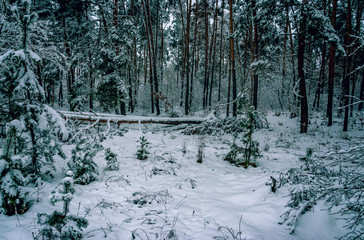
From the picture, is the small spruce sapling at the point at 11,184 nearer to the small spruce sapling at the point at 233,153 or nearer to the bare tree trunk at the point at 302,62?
the small spruce sapling at the point at 233,153

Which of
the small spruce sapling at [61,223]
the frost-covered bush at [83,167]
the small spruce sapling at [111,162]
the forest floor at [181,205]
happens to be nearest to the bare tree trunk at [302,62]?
the forest floor at [181,205]

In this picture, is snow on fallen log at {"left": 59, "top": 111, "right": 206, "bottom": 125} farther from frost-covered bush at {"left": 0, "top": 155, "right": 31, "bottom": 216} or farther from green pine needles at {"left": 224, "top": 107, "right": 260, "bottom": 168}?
green pine needles at {"left": 224, "top": 107, "right": 260, "bottom": 168}

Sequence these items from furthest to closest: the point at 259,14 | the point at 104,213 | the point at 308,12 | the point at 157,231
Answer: the point at 259,14
the point at 308,12
the point at 104,213
the point at 157,231

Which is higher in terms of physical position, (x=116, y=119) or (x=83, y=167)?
(x=116, y=119)

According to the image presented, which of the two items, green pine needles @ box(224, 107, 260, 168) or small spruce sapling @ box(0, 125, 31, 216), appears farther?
green pine needles @ box(224, 107, 260, 168)

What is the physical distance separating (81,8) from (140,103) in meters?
12.9

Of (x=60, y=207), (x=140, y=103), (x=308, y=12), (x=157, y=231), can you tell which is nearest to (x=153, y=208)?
(x=157, y=231)

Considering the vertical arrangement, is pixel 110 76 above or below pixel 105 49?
below

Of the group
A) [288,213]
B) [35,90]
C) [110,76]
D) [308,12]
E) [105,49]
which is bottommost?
[288,213]

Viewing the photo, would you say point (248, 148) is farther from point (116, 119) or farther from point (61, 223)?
point (116, 119)

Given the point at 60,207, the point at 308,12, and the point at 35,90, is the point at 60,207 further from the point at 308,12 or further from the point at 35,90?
the point at 308,12

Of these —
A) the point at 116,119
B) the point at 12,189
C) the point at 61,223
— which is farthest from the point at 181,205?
the point at 116,119

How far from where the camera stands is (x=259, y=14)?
29.4 ft

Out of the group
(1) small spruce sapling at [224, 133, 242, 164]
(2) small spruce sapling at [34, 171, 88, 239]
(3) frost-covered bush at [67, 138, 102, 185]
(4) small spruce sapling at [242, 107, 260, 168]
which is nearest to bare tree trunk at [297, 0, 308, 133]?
(4) small spruce sapling at [242, 107, 260, 168]
